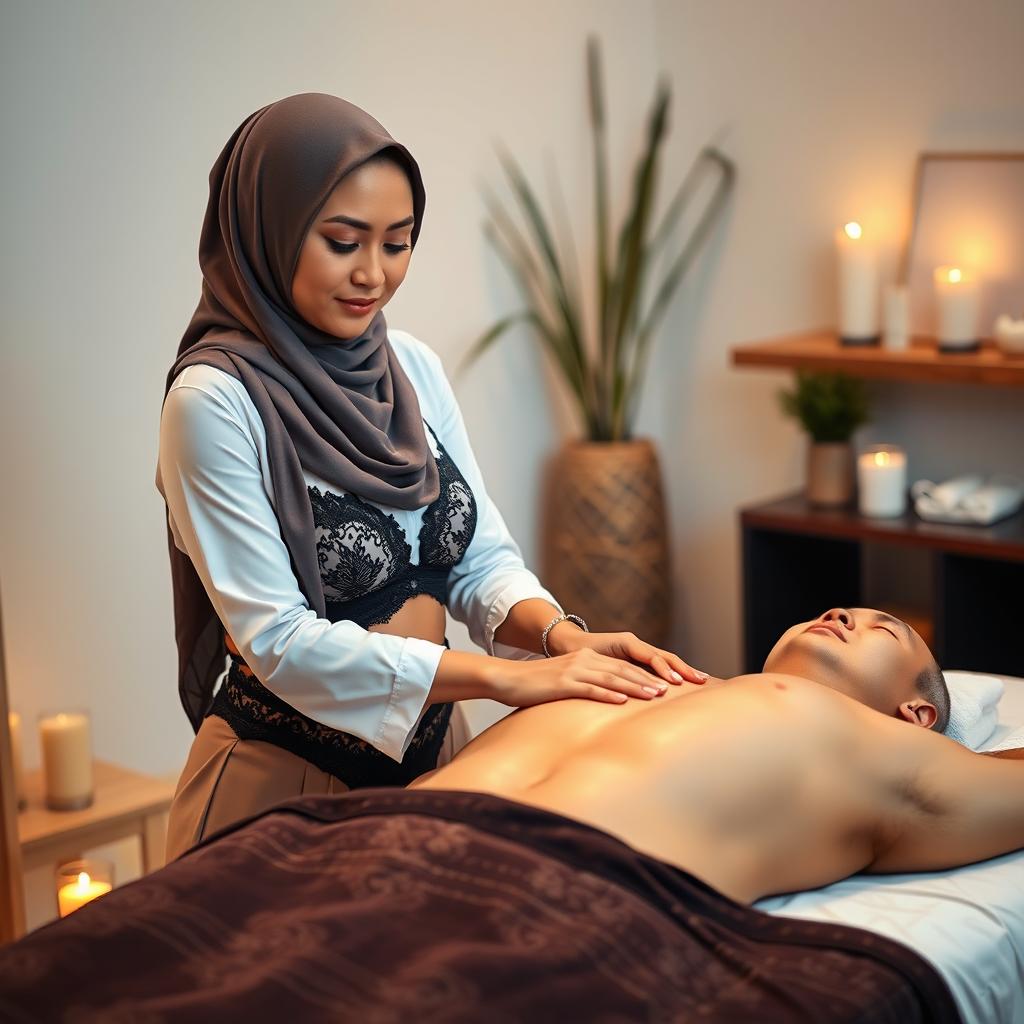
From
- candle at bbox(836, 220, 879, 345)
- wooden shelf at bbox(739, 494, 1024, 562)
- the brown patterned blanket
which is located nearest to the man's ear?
the brown patterned blanket

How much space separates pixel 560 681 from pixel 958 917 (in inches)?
21.6

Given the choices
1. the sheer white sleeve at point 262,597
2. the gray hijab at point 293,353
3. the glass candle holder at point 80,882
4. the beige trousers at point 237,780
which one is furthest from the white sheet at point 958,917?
the glass candle holder at point 80,882

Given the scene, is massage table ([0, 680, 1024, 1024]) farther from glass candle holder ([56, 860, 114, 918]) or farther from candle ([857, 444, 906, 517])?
candle ([857, 444, 906, 517])

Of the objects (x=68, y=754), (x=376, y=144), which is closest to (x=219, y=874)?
(x=376, y=144)

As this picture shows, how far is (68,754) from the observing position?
2.66 m

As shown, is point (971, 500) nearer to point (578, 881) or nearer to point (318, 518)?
point (318, 518)

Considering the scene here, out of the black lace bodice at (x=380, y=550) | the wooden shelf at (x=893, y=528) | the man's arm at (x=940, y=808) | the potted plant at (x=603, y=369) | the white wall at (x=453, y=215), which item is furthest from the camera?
the potted plant at (x=603, y=369)

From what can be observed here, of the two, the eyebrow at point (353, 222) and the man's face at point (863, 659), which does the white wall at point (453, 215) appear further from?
the man's face at point (863, 659)

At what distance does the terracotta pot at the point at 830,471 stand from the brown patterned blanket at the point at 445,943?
2.16 m

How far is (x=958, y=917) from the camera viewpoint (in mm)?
1599

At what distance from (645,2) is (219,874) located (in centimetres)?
306

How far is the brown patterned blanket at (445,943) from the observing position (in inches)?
50.5

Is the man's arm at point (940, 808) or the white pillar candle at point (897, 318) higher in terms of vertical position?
the white pillar candle at point (897, 318)

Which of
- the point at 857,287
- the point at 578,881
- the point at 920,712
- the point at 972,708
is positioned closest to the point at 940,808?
the point at 920,712
